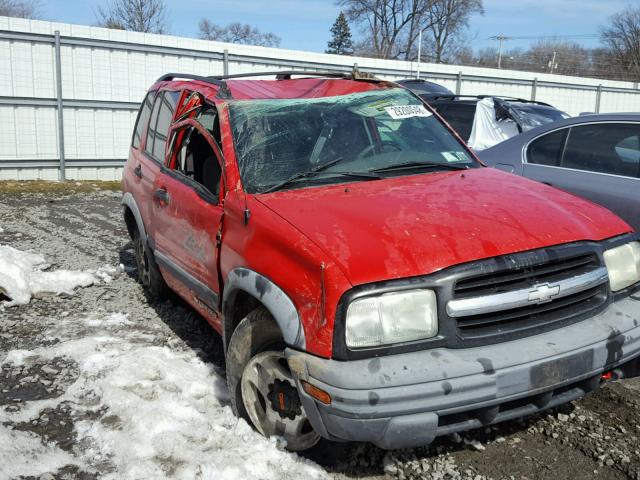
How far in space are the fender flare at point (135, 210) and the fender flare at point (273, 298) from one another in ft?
7.02

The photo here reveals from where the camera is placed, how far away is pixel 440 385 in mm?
2377

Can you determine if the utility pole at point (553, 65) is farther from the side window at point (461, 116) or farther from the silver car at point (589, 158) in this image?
the silver car at point (589, 158)

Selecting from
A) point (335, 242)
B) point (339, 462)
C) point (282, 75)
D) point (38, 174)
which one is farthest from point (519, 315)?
point (38, 174)

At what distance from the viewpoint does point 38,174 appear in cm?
1227

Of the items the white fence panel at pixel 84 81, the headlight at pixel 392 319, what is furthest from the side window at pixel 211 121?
the white fence panel at pixel 84 81

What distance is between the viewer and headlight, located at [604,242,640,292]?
2967mm

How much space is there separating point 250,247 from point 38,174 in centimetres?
1083

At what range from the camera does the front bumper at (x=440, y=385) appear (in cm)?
Answer: 236

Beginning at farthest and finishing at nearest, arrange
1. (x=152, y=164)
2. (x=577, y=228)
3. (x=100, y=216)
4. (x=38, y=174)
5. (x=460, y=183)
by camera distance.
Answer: (x=38, y=174), (x=100, y=216), (x=152, y=164), (x=460, y=183), (x=577, y=228)

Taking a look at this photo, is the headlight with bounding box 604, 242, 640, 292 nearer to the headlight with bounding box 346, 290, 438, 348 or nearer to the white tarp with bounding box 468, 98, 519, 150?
the headlight with bounding box 346, 290, 438, 348

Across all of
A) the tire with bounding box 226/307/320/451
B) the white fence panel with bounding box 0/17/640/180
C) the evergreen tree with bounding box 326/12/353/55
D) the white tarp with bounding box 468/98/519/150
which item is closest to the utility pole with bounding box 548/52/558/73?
the evergreen tree with bounding box 326/12/353/55

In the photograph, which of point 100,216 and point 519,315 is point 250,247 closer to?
point 519,315

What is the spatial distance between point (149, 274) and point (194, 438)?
232 cm

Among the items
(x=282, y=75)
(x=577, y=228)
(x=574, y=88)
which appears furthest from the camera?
(x=574, y=88)
